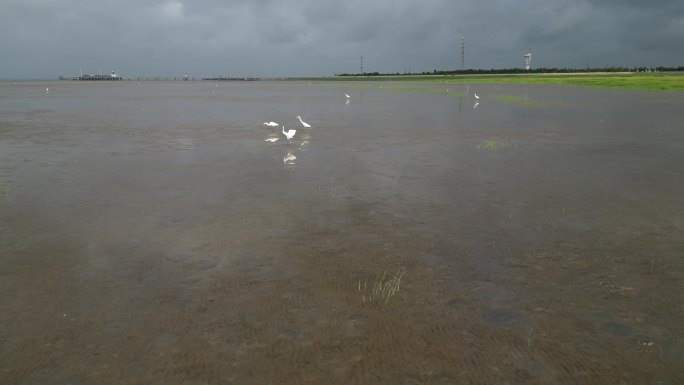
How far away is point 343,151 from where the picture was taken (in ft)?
56.2

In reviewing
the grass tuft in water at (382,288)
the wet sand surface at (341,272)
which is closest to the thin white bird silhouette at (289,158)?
the wet sand surface at (341,272)

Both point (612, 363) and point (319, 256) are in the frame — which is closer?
point (612, 363)

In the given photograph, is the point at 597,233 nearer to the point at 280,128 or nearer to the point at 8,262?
the point at 8,262

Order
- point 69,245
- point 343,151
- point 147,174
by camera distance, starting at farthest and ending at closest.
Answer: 1. point 343,151
2. point 147,174
3. point 69,245

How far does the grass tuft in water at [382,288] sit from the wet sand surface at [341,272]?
29mm

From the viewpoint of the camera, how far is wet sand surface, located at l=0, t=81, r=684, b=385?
4742 mm

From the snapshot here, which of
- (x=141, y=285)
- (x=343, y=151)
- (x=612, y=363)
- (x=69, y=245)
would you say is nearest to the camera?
(x=612, y=363)

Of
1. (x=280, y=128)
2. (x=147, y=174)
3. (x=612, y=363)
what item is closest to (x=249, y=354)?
(x=612, y=363)

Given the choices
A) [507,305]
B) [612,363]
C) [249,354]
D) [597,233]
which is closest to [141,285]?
[249,354]

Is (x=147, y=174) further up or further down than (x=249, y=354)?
further up

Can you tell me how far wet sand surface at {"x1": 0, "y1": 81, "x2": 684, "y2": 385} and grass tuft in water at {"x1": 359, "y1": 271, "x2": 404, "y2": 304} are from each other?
29 millimetres

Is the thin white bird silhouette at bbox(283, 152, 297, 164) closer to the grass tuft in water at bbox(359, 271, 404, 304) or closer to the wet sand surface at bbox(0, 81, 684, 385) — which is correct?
the wet sand surface at bbox(0, 81, 684, 385)

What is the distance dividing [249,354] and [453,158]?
39.2ft

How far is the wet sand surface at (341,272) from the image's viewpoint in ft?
15.6
